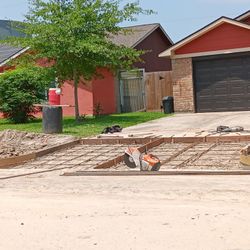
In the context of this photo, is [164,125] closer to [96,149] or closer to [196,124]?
[196,124]

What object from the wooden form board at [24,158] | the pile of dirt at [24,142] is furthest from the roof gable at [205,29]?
the wooden form board at [24,158]

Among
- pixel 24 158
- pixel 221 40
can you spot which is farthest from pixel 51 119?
pixel 221 40

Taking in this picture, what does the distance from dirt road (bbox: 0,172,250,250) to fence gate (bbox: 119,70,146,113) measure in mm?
19066

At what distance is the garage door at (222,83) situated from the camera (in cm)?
2367

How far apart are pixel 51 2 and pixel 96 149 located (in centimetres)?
845

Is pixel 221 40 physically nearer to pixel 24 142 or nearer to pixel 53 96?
pixel 53 96

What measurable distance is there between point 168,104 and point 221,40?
3.79m

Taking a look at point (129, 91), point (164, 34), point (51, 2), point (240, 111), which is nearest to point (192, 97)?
point (240, 111)

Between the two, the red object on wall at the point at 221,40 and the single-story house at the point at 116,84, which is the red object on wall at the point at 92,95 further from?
the red object on wall at the point at 221,40

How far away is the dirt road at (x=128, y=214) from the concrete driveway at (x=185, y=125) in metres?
6.95

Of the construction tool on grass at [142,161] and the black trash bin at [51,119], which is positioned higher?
the black trash bin at [51,119]

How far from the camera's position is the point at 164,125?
19.3 m

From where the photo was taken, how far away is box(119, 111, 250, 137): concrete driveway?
54.3 ft

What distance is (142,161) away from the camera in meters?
10.6
